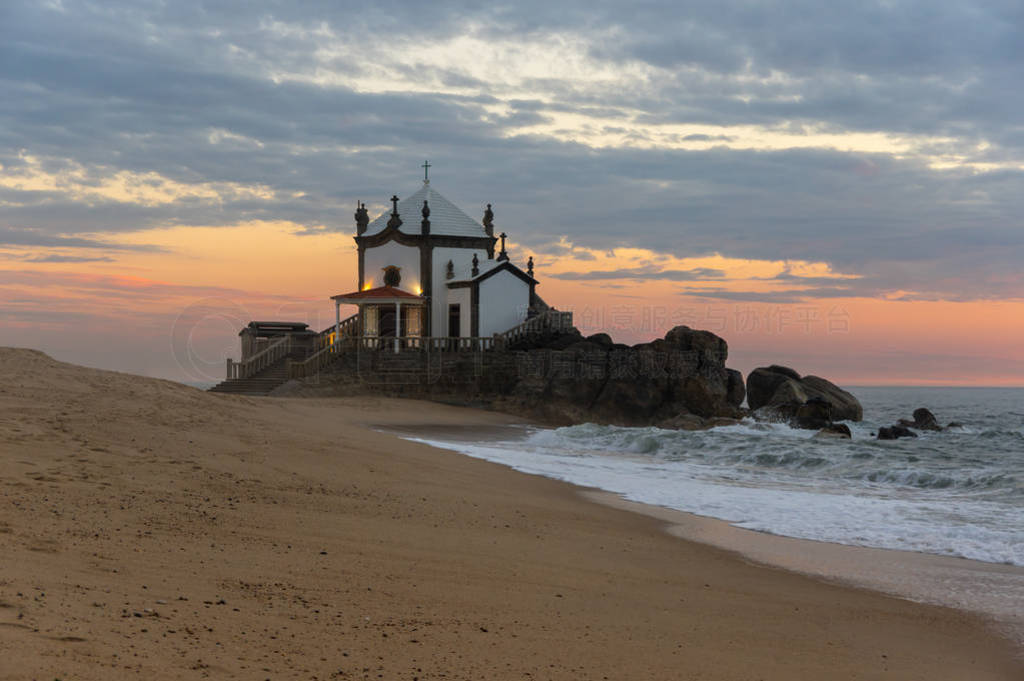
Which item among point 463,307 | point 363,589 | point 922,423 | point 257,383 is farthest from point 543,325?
point 363,589

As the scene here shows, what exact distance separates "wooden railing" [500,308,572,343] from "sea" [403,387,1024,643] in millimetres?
14229

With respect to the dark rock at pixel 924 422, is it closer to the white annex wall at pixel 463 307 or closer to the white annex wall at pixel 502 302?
the white annex wall at pixel 502 302

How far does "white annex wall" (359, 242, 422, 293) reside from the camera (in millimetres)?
46219

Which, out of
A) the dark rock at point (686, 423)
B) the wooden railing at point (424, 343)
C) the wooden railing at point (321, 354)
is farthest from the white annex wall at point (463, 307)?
the dark rock at point (686, 423)

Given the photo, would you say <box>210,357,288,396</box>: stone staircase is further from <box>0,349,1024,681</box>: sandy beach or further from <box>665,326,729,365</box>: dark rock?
<box>0,349,1024,681</box>: sandy beach

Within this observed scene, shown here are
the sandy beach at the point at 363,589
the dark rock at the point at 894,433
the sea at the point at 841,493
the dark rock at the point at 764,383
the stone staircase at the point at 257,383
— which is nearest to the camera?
the sandy beach at the point at 363,589

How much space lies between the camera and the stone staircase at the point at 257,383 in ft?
123

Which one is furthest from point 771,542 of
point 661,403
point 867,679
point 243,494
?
point 661,403

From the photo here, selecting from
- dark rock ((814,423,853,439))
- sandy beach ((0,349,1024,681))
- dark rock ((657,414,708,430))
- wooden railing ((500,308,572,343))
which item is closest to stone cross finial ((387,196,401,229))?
wooden railing ((500,308,572,343))

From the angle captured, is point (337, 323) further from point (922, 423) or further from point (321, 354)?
point (922, 423)

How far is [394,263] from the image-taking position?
4669 cm

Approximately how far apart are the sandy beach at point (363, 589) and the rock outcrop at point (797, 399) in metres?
25.4

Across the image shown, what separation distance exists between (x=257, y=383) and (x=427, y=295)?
11.2m

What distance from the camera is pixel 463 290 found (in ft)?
147
